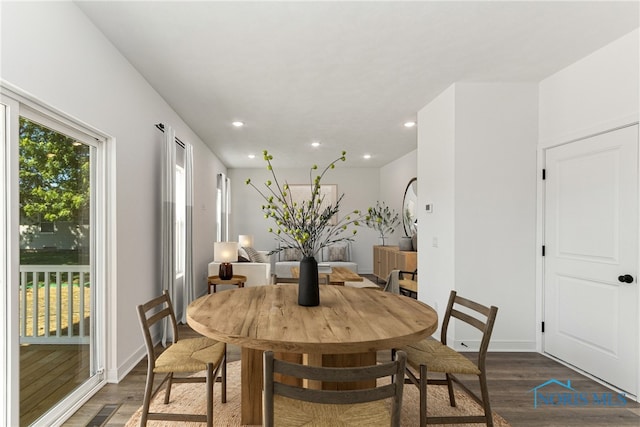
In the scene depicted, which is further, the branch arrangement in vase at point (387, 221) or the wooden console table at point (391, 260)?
the branch arrangement in vase at point (387, 221)

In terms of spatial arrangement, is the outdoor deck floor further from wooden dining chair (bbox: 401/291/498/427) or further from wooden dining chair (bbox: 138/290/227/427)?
wooden dining chair (bbox: 401/291/498/427)

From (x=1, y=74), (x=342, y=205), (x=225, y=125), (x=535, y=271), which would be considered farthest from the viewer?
(x=342, y=205)

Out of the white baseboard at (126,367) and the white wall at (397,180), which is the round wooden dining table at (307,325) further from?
the white wall at (397,180)

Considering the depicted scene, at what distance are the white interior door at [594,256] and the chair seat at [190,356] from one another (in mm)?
3007

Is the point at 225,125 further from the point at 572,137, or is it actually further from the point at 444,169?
the point at 572,137

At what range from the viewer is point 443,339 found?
2.29 metres

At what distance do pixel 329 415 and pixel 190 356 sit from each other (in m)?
1.00

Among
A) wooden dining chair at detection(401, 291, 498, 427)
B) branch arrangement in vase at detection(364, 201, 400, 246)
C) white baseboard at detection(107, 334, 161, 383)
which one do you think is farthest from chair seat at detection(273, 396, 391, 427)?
branch arrangement in vase at detection(364, 201, 400, 246)

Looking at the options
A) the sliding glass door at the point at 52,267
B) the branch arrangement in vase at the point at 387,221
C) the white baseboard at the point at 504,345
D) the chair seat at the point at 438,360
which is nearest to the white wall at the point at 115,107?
the sliding glass door at the point at 52,267

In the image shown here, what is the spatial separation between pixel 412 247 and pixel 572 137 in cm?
343

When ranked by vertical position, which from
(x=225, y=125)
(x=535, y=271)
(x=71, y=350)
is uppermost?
(x=225, y=125)

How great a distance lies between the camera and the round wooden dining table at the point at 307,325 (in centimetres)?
142

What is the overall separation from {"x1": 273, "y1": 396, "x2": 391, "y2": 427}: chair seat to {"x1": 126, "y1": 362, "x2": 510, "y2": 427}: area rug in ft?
3.05

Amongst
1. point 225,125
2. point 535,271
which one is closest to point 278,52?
point 225,125
